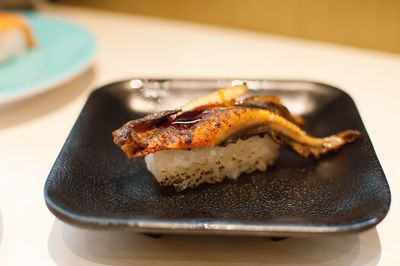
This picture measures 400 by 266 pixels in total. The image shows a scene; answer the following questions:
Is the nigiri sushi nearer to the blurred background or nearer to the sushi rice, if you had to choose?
the sushi rice

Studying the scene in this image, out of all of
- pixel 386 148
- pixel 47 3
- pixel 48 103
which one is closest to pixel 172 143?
pixel 386 148

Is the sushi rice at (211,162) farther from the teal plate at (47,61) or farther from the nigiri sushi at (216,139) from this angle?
Result: the teal plate at (47,61)

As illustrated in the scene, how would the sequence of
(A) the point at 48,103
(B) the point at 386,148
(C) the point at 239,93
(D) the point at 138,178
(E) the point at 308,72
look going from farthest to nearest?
(E) the point at 308,72, (A) the point at 48,103, (B) the point at 386,148, (C) the point at 239,93, (D) the point at 138,178

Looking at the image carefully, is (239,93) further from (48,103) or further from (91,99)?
(48,103)

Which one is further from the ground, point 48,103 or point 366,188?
point 366,188

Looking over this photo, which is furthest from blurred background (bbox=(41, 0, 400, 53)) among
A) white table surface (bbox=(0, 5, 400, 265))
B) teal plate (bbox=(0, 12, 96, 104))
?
teal plate (bbox=(0, 12, 96, 104))

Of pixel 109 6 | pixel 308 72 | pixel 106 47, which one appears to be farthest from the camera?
pixel 109 6

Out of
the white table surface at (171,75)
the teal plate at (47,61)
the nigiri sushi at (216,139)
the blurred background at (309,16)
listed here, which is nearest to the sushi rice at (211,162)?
the nigiri sushi at (216,139)

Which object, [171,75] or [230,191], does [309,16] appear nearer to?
[171,75]
